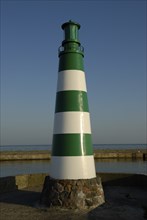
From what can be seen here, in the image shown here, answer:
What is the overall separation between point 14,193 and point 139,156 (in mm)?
45224

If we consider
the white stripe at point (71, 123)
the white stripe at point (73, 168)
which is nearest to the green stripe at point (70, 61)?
the white stripe at point (71, 123)

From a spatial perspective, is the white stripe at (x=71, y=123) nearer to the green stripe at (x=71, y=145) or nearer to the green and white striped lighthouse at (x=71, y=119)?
the green and white striped lighthouse at (x=71, y=119)

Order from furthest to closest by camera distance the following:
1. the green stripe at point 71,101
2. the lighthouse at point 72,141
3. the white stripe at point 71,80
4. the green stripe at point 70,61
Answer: the green stripe at point 70,61
the white stripe at point 71,80
the green stripe at point 71,101
the lighthouse at point 72,141

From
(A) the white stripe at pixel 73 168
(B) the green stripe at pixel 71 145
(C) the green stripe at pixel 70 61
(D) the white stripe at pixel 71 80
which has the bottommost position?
(A) the white stripe at pixel 73 168

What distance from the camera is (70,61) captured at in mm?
9922

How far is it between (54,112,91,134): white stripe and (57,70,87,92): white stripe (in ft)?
2.87

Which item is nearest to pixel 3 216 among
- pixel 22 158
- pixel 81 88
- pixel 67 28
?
pixel 81 88

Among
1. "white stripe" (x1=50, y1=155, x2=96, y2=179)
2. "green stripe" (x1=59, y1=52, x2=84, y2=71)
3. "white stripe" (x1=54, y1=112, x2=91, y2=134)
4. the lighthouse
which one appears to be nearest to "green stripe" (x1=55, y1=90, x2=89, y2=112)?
the lighthouse

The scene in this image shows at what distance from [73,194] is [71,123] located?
2.19 metres

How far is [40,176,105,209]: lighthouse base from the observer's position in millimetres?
9031

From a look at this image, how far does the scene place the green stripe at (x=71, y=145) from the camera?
9.38 meters

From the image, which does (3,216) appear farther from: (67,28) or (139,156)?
(139,156)

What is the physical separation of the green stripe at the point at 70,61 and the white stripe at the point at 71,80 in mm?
135

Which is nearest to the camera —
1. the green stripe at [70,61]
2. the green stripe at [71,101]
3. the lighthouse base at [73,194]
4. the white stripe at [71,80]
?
the lighthouse base at [73,194]
